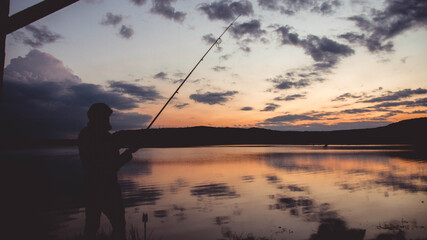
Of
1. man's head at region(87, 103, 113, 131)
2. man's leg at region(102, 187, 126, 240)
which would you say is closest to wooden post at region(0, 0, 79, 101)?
man's head at region(87, 103, 113, 131)

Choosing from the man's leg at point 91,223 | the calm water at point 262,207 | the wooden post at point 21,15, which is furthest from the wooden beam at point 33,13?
→ the calm water at point 262,207

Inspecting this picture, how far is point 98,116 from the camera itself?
4.28 metres

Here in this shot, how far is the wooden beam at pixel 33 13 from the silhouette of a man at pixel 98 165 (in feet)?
4.88

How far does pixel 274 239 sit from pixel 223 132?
522 ft

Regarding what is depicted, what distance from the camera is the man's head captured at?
4266 mm

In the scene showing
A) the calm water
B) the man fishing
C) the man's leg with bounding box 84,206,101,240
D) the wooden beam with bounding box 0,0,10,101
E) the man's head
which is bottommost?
the calm water

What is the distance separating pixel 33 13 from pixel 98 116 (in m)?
1.64

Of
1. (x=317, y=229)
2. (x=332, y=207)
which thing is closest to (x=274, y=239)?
(x=317, y=229)

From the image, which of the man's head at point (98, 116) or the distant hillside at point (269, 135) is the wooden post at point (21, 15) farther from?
the distant hillside at point (269, 135)

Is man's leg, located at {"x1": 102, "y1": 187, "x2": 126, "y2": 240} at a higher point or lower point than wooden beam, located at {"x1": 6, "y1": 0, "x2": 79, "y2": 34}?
lower

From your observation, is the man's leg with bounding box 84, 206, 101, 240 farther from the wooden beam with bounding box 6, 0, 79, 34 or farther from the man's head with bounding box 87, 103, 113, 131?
the wooden beam with bounding box 6, 0, 79, 34

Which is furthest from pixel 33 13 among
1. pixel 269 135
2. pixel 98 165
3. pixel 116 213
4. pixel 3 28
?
pixel 269 135

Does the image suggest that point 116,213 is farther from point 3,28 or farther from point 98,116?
point 3,28

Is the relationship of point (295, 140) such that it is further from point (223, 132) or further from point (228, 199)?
point (228, 199)
